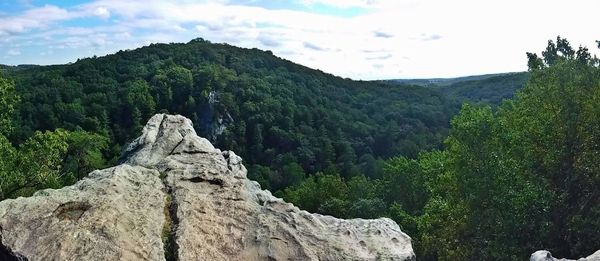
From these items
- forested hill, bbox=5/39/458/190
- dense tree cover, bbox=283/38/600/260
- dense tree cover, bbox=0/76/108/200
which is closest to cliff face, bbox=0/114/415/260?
dense tree cover, bbox=0/76/108/200

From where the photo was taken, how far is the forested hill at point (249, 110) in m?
109

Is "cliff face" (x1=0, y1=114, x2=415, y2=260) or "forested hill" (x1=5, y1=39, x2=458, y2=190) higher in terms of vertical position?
"cliff face" (x1=0, y1=114, x2=415, y2=260)

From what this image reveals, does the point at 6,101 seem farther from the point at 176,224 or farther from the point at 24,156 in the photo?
the point at 176,224

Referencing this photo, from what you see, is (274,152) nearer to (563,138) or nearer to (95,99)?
(95,99)

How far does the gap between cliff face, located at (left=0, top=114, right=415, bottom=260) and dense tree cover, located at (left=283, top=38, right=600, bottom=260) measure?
13.0m

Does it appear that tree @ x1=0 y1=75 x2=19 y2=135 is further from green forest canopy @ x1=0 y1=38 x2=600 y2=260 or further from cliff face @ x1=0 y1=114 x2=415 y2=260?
cliff face @ x1=0 y1=114 x2=415 y2=260

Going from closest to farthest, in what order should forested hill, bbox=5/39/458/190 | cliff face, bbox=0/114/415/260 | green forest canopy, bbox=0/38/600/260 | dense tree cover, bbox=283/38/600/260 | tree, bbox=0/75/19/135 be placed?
cliff face, bbox=0/114/415/260 < tree, bbox=0/75/19/135 < dense tree cover, bbox=283/38/600/260 < green forest canopy, bbox=0/38/600/260 < forested hill, bbox=5/39/458/190

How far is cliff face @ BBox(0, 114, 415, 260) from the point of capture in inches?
382

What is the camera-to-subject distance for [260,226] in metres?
11.4

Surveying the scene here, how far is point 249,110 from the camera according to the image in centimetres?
13162

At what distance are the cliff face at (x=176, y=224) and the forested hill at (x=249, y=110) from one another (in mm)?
84753

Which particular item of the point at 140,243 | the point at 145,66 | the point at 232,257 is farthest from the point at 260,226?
the point at 145,66

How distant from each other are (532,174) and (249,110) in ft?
359

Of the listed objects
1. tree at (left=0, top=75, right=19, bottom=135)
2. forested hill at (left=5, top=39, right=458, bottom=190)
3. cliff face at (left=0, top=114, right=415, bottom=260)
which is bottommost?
forested hill at (left=5, top=39, right=458, bottom=190)
